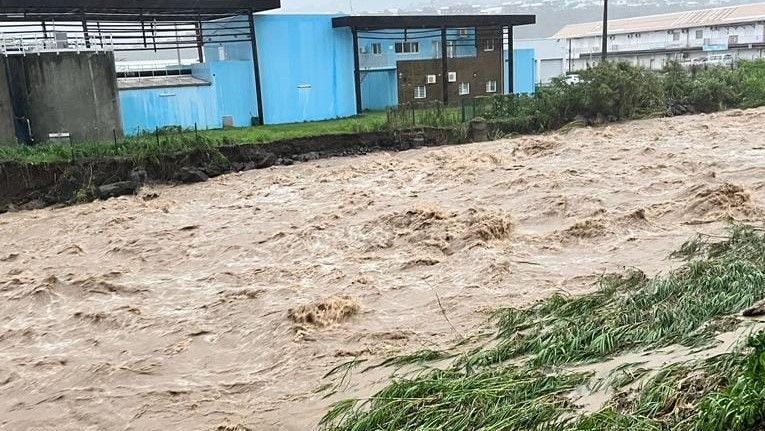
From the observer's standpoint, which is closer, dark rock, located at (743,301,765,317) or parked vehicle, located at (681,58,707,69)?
dark rock, located at (743,301,765,317)

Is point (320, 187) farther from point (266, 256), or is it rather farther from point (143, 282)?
point (143, 282)

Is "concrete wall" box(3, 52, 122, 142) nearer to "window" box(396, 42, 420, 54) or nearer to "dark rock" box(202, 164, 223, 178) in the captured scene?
"dark rock" box(202, 164, 223, 178)

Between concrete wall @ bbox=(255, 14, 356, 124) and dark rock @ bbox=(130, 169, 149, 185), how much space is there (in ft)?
30.4

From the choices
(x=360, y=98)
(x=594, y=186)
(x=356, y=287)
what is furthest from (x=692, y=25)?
(x=356, y=287)

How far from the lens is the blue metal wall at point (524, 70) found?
3788 cm

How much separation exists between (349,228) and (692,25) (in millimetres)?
46683

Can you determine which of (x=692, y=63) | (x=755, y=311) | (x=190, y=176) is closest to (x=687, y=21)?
(x=692, y=63)

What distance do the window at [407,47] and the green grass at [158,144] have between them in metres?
9.88

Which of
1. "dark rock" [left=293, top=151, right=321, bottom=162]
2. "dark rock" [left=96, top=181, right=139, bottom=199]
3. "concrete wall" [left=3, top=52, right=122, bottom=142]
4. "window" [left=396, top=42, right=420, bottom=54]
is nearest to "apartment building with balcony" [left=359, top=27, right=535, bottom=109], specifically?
"window" [left=396, top=42, right=420, bottom=54]

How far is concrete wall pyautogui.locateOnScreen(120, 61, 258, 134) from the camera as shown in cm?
2598

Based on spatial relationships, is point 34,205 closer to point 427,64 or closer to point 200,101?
point 200,101

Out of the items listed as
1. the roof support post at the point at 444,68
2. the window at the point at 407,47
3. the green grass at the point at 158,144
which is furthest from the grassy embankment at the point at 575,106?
the window at the point at 407,47

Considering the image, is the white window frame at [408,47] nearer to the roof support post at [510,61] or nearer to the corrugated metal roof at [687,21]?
the roof support post at [510,61]

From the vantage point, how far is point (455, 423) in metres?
5.06
